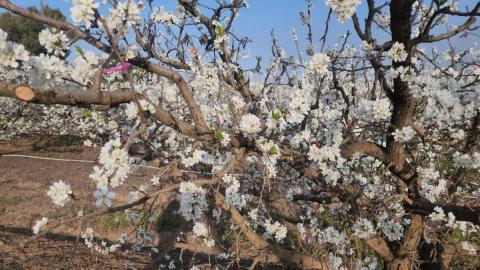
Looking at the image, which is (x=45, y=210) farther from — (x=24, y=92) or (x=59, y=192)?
(x=24, y=92)

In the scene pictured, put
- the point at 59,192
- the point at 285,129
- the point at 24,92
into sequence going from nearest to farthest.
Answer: the point at 24,92 < the point at 59,192 < the point at 285,129

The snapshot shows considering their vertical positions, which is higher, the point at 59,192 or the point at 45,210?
the point at 45,210

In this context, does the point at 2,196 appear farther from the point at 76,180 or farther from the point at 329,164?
the point at 329,164

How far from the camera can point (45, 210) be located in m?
8.62

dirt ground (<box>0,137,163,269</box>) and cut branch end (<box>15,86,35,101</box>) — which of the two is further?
dirt ground (<box>0,137,163,269</box>)

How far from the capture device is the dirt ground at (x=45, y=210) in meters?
5.80

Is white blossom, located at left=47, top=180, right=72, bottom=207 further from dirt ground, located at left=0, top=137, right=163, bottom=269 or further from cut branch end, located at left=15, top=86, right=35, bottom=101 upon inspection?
cut branch end, located at left=15, top=86, right=35, bottom=101

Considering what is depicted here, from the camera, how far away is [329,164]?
409cm

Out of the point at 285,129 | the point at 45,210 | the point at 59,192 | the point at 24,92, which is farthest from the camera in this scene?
the point at 45,210

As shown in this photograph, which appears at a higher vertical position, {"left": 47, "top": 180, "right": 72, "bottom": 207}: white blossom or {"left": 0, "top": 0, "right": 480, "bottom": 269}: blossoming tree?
{"left": 0, "top": 0, "right": 480, "bottom": 269}: blossoming tree

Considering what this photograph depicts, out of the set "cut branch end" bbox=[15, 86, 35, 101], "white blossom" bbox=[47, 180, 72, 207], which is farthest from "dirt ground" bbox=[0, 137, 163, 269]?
"cut branch end" bbox=[15, 86, 35, 101]

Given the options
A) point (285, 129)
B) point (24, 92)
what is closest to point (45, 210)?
point (285, 129)

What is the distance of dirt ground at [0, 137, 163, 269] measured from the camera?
5.80 metres

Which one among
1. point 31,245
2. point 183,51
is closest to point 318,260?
point 183,51
